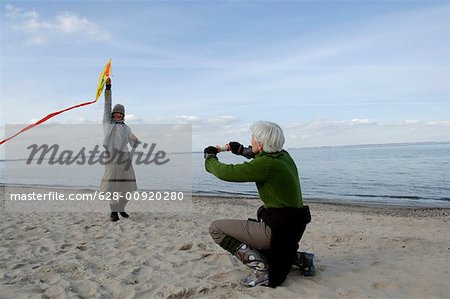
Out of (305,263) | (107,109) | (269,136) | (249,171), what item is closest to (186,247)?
(305,263)

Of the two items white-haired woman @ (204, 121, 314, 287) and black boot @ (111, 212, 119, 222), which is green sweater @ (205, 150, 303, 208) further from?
black boot @ (111, 212, 119, 222)

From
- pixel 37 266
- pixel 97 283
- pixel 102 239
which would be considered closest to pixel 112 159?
pixel 102 239

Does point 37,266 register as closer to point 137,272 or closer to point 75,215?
point 137,272

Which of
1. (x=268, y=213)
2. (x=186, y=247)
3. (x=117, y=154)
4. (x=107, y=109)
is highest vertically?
(x=107, y=109)

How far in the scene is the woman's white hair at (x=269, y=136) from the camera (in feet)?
12.2

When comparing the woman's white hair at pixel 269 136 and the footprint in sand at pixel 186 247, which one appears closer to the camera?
the woman's white hair at pixel 269 136

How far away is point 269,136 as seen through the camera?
3729 mm

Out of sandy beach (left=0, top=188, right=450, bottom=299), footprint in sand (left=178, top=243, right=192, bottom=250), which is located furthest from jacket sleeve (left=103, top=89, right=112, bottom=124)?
footprint in sand (left=178, top=243, right=192, bottom=250)

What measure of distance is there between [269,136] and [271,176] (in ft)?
1.27

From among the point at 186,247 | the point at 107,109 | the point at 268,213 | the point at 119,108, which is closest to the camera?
the point at 268,213

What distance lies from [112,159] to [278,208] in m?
4.84

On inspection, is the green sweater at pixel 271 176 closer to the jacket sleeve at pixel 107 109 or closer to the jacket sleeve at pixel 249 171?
the jacket sleeve at pixel 249 171

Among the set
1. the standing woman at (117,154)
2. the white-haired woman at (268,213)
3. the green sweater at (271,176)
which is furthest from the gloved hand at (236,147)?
the standing woman at (117,154)

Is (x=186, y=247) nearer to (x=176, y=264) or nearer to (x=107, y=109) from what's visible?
(x=176, y=264)
